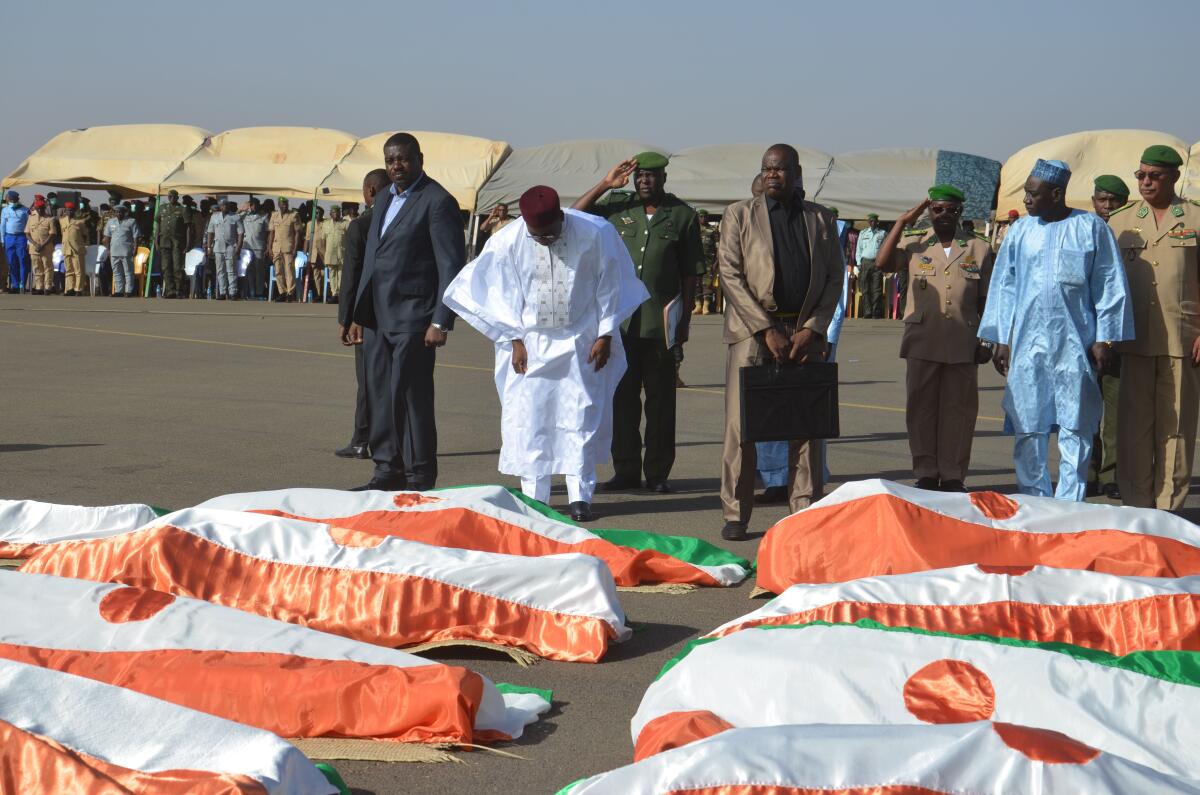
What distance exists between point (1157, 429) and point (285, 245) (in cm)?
2457

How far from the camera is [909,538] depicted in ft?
20.9

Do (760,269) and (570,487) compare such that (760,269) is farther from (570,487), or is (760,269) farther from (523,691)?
(523,691)

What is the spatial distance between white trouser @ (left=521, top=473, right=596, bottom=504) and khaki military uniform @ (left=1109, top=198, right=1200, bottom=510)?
3.09 meters

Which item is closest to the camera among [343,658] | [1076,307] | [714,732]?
[714,732]

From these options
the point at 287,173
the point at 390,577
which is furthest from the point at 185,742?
the point at 287,173

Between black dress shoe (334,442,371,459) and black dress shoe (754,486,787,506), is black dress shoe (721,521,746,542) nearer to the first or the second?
black dress shoe (754,486,787,506)

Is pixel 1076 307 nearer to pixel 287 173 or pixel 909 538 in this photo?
pixel 909 538

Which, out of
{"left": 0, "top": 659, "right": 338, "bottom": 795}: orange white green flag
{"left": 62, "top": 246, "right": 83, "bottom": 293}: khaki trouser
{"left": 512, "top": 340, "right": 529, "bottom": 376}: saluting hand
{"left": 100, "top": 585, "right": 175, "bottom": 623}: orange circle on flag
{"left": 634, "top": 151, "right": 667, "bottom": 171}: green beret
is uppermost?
{"left": 634, "top": 151, "right": 667, "bottom": 171}: green beret

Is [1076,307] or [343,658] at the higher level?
[1076,307]

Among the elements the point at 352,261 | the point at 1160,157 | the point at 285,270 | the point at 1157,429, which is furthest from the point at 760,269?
Result: the point at 285,270

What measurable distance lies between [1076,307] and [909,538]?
108 inches

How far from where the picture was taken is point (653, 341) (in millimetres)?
9703

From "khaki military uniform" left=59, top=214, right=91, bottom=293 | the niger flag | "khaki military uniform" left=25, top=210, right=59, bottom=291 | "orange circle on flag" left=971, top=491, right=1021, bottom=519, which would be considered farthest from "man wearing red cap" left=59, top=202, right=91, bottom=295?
"orange circle on flag" left=971, top=491, right=1021, bottom=519

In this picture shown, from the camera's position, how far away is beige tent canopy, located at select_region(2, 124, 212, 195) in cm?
3200
